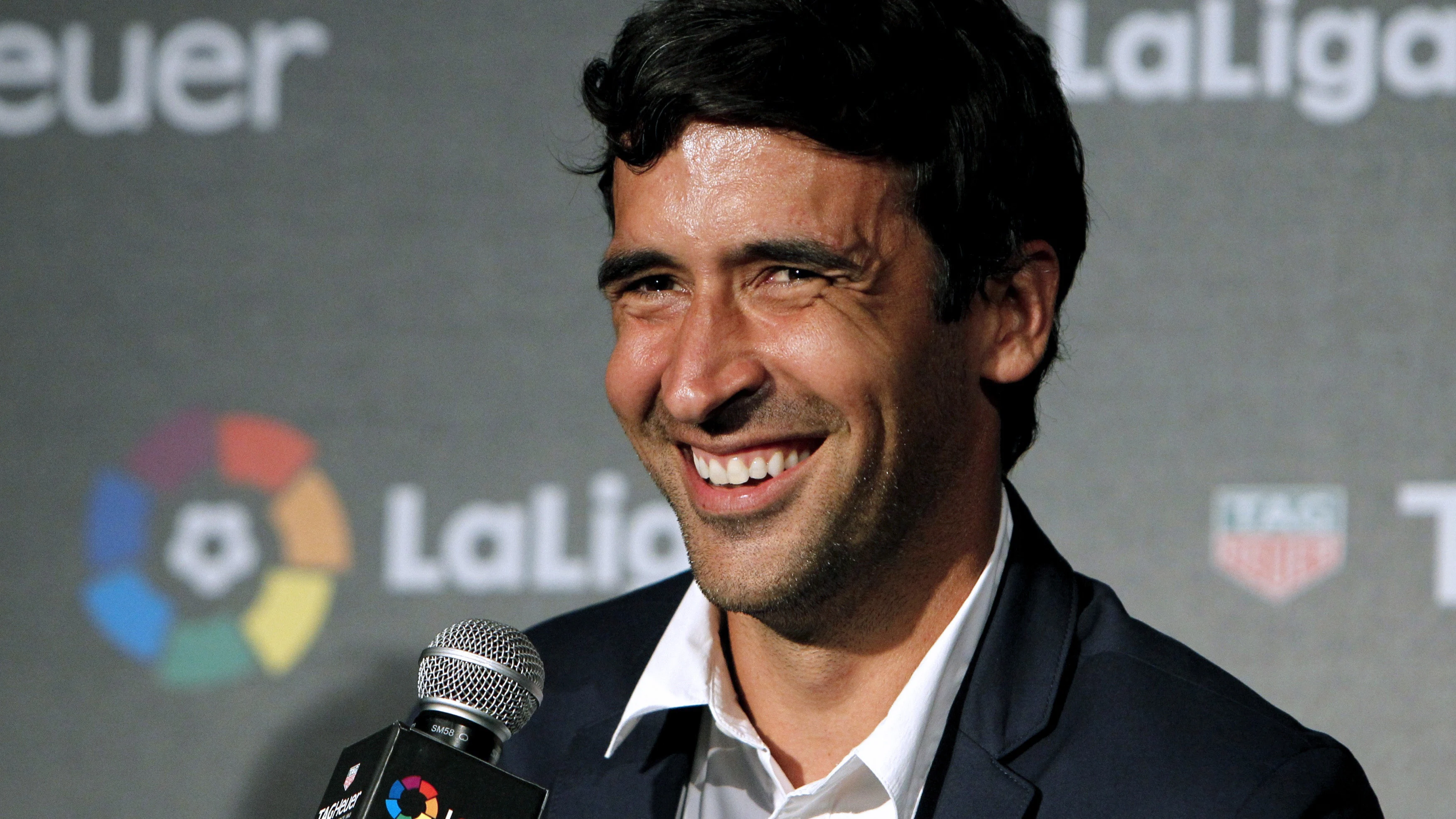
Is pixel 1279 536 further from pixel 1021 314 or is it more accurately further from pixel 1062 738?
pixel 1062 738

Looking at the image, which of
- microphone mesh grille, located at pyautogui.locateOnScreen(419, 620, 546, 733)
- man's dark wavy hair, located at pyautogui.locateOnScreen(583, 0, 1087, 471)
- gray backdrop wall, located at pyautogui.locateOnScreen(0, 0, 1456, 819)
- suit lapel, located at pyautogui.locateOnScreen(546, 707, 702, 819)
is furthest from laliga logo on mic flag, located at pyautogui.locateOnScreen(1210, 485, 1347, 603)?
microphone mesh grille, located at pyautogui.locateOnScreen(419, 620, 546, 733)

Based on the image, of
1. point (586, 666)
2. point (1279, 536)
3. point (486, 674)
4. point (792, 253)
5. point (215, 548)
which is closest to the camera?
point (486, 674)

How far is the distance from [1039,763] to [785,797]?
27cm

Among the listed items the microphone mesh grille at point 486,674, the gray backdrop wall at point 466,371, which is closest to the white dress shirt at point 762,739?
the microphone mesh grille at point 486,674

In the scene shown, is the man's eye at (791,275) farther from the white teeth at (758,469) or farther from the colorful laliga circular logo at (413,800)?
the colorful laliga circular logo at (413,800)

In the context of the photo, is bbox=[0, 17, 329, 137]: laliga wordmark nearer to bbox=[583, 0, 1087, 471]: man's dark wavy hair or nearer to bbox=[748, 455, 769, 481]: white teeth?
bbox=[583, 0, 1087, 471]: man's dark wavy hair

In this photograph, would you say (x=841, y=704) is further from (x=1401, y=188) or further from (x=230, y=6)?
(x=230, y=6)

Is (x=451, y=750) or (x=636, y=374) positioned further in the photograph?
(x=636, y=374)

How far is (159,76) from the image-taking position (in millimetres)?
2701

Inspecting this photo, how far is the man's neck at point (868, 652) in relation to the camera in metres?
1.63

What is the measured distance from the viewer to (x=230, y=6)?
2688 millimetres

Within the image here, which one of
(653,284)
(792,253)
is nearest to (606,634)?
(653,284)

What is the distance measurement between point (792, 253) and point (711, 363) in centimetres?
13

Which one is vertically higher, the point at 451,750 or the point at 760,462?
the point at 760,462
